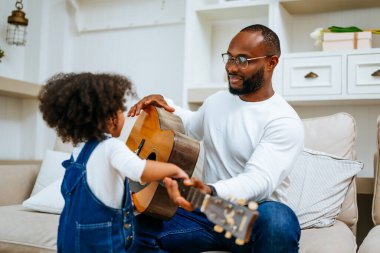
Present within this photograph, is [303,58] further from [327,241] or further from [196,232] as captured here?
[196,232]

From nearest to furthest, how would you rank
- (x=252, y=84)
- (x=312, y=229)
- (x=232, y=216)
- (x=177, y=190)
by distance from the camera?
(x=232, y=216) → (x=177, y=190) → (x=252, y=84) → (x=312, y=229)

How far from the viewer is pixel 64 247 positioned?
1459 millimetres

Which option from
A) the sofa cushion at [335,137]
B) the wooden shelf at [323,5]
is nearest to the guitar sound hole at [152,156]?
the sofa cushion at [335,137]

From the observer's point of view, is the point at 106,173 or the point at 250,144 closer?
the point at 106,173

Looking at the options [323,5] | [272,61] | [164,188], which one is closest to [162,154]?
[164,188]

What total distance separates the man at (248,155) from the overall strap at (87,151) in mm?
351

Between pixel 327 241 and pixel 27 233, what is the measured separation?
1119mm

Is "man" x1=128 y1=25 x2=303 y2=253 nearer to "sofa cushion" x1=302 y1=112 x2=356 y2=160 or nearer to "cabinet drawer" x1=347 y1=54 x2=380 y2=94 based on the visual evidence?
"sofa cushion" x1=302 y1=112 x2=356 y2=160

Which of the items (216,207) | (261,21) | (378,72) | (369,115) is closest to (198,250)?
(216,207)

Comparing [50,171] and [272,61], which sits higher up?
[272,61]

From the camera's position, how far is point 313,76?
2.56 metres

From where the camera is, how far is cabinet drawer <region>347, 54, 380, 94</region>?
2.45 meters

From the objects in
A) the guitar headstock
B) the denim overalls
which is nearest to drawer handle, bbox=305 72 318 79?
the denim overalls

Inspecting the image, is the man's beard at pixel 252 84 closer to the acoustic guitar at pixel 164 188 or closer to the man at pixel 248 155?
the man at pixel 248 155
